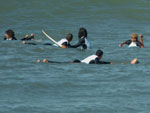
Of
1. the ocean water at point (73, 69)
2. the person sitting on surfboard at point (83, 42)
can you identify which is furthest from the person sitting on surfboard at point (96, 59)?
the person sitting on surfboard at point (83, 42)

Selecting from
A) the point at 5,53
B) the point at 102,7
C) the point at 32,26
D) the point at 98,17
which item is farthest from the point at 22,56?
the point at 102,7

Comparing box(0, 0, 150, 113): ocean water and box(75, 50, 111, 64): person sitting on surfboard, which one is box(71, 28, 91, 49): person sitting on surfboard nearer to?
box(0, 0, 150, 113): ocean water

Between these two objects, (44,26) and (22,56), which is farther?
(44,26)

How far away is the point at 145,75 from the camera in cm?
1980

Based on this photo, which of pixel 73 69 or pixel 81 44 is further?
pixel 81 44

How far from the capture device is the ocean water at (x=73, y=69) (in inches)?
648

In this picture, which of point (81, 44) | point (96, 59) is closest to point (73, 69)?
point (96, 59)

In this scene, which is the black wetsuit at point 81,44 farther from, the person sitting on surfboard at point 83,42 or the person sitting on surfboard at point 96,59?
the person sitting on surfboard at point 96,59

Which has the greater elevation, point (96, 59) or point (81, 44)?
point (81, 44)

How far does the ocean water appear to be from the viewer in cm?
1647

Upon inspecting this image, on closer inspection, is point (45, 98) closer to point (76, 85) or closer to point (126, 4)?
point (76, 85)

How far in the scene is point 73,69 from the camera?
20516 mm

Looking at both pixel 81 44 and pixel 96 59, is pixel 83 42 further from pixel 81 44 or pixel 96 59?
pixel 96 59

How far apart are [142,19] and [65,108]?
62.7ft
